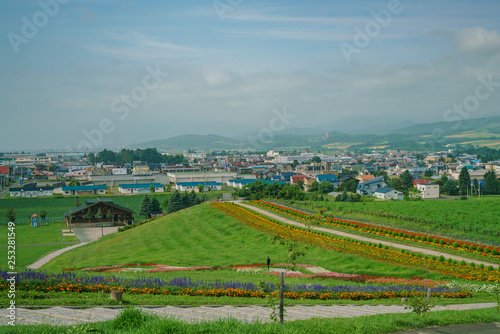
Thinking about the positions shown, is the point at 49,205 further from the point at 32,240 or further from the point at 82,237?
the point at 32,240

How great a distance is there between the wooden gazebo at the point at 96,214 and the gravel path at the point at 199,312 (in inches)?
1316

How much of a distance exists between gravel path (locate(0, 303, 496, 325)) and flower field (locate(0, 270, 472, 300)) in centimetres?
77

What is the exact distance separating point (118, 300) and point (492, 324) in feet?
23.8

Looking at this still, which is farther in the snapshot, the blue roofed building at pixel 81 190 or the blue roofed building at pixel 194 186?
the blue roofed building at pixel 194 186

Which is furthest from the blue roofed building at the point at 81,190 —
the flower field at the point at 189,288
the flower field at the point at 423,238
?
the flower field at the point at 189,288

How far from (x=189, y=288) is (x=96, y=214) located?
32449 mm

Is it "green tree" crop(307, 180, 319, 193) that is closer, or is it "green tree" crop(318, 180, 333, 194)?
"green tree" crop(318, 180, 333, 194)

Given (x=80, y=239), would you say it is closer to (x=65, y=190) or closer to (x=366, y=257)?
(x=366, y=257)

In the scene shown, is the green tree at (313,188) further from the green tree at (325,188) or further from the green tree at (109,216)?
the green tree at (109,216)

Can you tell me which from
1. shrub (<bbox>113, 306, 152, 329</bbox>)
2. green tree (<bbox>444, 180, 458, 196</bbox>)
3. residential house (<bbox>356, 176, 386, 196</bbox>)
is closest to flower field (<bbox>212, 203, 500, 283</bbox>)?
shrub (<bbox>113, 306, 152, 329</bbox>)

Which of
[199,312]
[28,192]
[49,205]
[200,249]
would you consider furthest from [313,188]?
[199,312]

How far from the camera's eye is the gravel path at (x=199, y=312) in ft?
23.8

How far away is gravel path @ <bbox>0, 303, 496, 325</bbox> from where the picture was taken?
725cm

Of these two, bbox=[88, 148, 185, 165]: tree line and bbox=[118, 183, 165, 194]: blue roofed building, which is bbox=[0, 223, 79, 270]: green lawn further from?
bbox=[88, 148, 185, 165]: tree line
